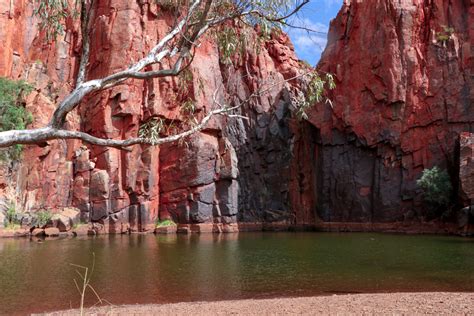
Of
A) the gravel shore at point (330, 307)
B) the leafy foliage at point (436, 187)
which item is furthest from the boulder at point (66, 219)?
the leafy foliage at point (436, 187)

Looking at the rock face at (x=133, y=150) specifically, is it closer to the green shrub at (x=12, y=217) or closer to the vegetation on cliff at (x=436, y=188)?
the green shrub at (x=12, y=217)

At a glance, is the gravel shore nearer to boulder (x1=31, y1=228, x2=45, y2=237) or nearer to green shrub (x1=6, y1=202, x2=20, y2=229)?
boulder (x1=31, y1=228, x2=45, y2=237)

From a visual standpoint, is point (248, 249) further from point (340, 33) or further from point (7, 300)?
point (340, 33)

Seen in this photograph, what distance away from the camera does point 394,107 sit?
36.7 meters

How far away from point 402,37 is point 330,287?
29438mm

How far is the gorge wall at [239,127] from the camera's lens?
34781 millimetres

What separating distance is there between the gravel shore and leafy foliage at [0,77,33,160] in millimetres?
25419

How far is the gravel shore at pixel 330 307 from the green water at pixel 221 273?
129cm

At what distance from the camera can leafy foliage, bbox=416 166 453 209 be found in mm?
31922

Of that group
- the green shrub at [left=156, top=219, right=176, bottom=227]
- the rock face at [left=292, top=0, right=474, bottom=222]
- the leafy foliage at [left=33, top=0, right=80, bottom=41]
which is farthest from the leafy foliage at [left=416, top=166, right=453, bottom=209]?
the leafy foliage at [left=33, top=0, right=80, bottom=41]

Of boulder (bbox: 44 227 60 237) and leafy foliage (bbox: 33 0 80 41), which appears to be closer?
leafy foliage (bbox: 33 0 80 41)

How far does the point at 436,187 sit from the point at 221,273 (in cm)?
2254

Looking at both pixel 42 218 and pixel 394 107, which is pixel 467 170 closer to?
pixel 394 107

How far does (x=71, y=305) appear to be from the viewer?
10.0 meters
